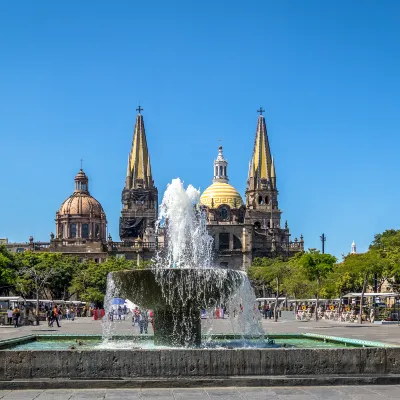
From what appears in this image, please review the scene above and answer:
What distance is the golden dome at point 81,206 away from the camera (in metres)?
125

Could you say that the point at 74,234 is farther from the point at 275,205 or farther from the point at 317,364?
the point at 317,364

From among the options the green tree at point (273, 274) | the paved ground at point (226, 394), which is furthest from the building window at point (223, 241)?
the paved ground at point (226, 394)

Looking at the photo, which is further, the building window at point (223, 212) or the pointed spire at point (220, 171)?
the pointed spire at point (220, 171)

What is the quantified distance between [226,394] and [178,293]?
15.1 ft

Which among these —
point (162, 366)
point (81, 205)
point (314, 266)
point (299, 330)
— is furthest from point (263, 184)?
point (162, 366)

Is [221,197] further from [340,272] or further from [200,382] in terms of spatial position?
[200,382]

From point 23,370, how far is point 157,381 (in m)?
2.04

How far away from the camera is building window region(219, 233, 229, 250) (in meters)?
130

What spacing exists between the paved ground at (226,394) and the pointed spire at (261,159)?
396ft

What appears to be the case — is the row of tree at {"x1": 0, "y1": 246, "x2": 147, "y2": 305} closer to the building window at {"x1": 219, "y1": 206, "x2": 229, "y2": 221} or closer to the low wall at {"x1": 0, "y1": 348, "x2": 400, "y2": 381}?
the building window at {"x1": 219, "y1": 206, "x2": 229, "y2": 221}

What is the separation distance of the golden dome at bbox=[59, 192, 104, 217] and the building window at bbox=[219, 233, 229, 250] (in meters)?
18.5

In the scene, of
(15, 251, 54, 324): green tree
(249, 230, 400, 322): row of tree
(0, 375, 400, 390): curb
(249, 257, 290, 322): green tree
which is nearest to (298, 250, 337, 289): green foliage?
(249, 230, 400, 322): row of tree

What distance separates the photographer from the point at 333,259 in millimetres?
80562

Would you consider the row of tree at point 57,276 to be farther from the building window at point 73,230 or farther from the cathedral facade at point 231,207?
the cathedral facade at point 231,207
